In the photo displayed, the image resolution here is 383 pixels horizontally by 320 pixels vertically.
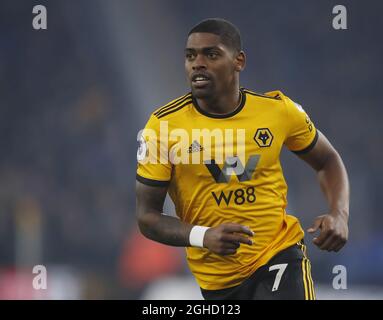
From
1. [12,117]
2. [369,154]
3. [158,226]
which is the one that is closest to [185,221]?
[158,226]

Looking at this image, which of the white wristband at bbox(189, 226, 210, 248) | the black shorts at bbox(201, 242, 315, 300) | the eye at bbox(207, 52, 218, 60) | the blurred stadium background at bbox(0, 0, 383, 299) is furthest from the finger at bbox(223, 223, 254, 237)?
the blurred stadium background at bbox(0, 0, 383, 299)

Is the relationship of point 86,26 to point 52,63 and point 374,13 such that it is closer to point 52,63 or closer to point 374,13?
point 52,63

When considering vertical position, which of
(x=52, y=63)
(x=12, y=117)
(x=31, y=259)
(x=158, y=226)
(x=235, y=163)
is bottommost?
(x=31, y=259)

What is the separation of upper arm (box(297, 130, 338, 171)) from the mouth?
0.94 meters

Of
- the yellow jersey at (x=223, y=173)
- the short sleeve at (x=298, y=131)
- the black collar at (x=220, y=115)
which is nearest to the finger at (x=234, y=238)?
the yellow jersey at (x=223, y=173)

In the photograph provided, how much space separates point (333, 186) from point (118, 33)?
433 inches

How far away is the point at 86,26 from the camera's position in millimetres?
16016

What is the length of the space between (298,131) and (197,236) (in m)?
1.13

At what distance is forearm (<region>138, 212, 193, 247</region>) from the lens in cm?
507

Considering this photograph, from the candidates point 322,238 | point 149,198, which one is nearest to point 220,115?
point 149,198

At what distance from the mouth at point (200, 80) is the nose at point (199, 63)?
0.14 ft

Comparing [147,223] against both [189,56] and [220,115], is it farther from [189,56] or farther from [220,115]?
[189,56]

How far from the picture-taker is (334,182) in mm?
5695
